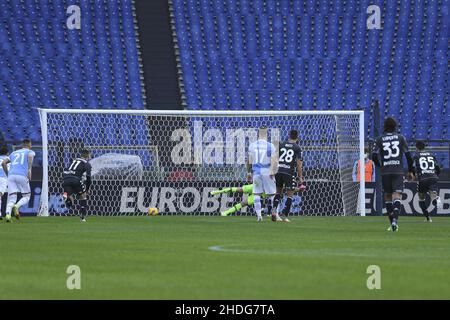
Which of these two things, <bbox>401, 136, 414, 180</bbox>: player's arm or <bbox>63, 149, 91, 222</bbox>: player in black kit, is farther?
<bbox>63, 149, 91, 222</bbox>: player in black kit

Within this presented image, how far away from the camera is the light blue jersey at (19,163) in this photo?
92.9 feet

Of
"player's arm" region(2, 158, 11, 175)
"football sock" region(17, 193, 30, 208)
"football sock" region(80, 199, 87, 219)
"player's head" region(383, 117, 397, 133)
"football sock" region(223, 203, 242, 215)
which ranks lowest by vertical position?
"football sock" region(223, 203, 242, 215)

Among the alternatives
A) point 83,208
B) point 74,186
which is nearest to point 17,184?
point 74,186

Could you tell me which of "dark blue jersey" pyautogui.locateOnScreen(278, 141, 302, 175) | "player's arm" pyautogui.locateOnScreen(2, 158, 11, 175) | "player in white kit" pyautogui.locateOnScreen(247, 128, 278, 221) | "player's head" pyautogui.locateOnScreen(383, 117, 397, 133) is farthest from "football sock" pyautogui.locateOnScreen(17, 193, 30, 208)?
"player's head" pyautogui.locateOnScreen(383, 117, 397, 133)

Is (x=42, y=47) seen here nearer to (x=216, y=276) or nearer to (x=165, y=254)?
(x=165, y=254)

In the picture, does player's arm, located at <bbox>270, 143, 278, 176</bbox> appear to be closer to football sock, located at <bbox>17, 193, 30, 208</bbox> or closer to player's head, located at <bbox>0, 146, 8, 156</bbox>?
football sock, located at <bbox>17, 193, 30, 208</bbox>

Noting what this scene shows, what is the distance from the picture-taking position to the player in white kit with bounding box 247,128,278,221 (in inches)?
1029

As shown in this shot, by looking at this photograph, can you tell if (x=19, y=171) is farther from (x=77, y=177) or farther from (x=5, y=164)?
(x=77, y=177)

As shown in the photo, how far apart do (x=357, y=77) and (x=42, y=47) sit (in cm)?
1249

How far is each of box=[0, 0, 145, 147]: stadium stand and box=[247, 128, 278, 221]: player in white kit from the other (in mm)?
15019

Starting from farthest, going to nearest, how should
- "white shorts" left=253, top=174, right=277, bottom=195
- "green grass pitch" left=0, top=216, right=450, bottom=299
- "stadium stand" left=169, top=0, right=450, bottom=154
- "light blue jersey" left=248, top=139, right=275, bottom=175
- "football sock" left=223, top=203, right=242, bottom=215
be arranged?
"stadium stand" left=169, top=0, right=450, bottom=154 < "football sock" left=223, top=203, right=242, bottom=215 < "white shorts" left=253, top=174, right=277, bottom=195 < "light blue jersey" left=248, top=139, right=275, bottom=175 < "green grass pitch" left=0, top=216, right=450, bottom=299

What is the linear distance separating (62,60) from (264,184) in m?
18.7

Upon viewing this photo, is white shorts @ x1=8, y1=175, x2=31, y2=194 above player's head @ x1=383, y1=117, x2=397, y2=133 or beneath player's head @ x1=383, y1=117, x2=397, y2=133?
beneath

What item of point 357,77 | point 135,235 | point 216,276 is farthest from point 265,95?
point 216,276
